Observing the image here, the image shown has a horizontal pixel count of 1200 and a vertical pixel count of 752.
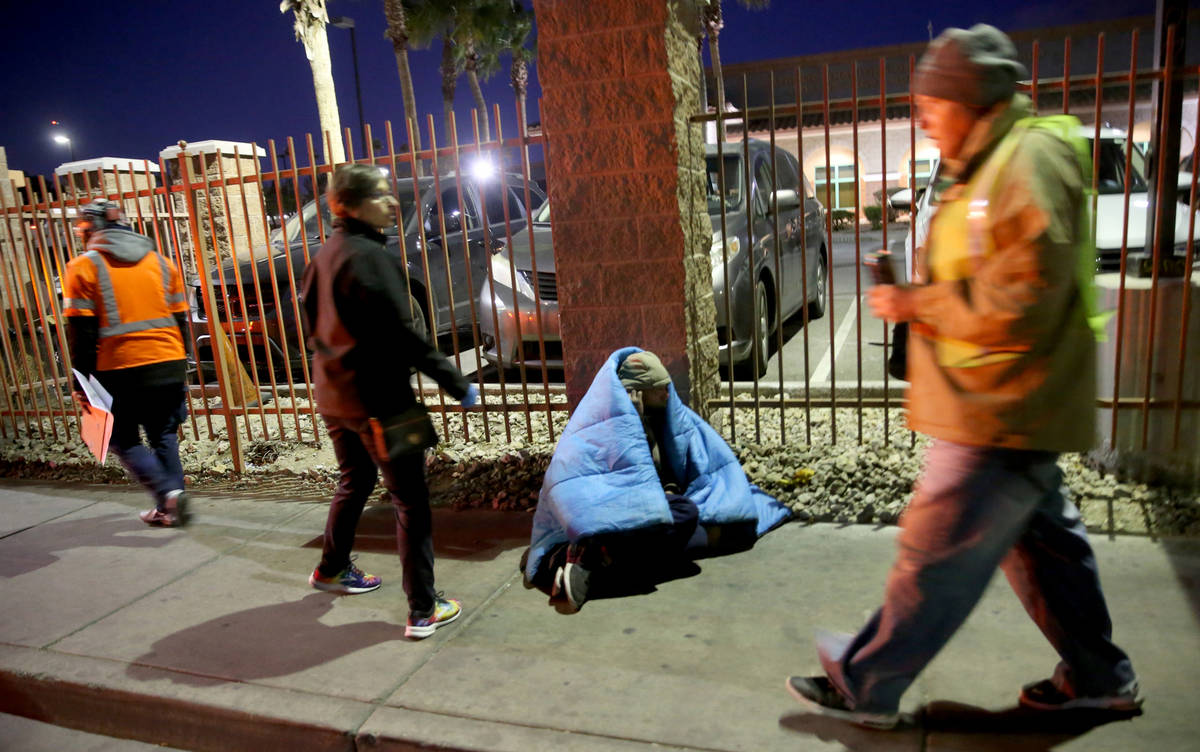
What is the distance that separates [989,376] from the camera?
2064mm

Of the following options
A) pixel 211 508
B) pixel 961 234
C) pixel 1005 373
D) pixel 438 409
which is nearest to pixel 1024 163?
pixel 961 234

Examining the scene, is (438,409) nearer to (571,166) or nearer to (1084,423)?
(571,166)

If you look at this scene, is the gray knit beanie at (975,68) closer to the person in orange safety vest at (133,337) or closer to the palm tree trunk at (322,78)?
the person in orange safety vest at (133,337)

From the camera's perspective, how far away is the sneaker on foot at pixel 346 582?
3.70m

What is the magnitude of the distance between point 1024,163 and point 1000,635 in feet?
5.67

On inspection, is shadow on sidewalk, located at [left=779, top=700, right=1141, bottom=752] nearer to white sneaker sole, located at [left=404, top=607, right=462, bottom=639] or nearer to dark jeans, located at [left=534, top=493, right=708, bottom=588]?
dark jeans, located at [left=534, top=493, right=708, bottom=588]

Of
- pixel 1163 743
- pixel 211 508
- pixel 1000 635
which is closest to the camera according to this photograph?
pixel 1163 743

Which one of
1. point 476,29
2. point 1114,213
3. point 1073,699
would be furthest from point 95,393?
point 476,29

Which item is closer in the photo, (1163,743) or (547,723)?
(1163,743)

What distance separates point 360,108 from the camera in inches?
1040

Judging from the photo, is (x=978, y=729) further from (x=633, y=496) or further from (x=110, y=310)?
(x=110, y=310)

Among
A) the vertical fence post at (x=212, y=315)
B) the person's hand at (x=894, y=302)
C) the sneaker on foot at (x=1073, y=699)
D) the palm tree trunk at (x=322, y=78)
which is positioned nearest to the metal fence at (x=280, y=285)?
the vertical fence post at (x=212, y=315)

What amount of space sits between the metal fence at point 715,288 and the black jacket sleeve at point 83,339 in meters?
0.80

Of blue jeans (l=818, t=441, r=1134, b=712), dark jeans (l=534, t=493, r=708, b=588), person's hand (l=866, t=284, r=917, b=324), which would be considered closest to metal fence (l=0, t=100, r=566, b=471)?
dark jeans (l=534, t=493, r=708, b=588)
